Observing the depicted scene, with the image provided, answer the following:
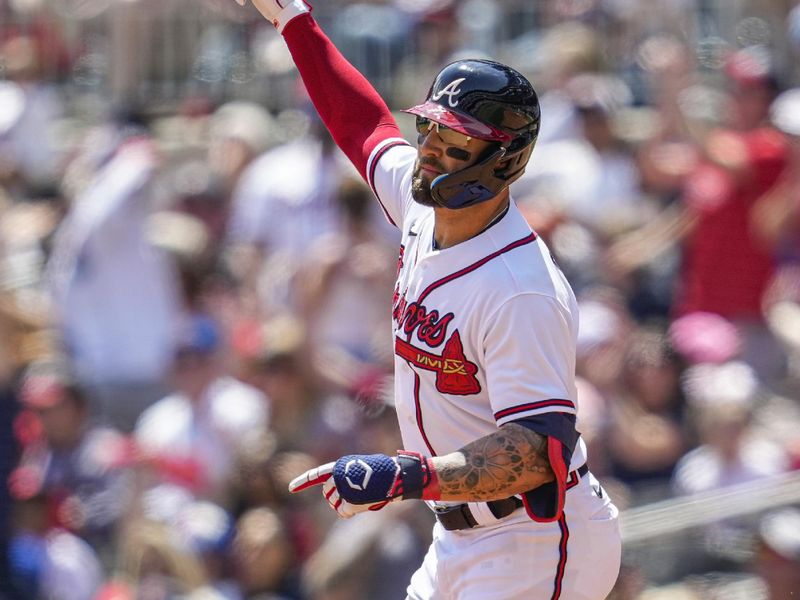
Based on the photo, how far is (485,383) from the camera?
11.8 feet

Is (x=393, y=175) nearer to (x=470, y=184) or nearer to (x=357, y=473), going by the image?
(x=470, y=184)

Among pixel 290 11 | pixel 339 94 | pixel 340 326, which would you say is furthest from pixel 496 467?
pixel 340 326

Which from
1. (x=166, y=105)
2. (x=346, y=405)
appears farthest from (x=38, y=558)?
(x=166, y=105)

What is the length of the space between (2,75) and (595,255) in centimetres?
405

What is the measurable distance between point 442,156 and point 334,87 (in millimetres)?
889

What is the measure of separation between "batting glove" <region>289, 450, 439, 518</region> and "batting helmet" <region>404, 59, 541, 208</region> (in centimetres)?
68

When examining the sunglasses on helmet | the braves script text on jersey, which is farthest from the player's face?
the braves script text on jersey

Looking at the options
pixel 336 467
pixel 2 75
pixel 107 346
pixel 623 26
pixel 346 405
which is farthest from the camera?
pixel 2 75

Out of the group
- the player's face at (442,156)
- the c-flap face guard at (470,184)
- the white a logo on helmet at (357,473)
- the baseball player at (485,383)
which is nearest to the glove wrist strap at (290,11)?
the baseball player at (485,383)

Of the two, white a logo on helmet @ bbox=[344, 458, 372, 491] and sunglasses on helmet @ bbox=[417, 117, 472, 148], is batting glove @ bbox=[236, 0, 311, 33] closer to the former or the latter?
sunglasses on helmet @ bbox=[417, 117, 472, 148]

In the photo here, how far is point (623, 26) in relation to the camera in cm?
823

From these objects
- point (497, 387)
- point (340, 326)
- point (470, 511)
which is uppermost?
point (497, 387)

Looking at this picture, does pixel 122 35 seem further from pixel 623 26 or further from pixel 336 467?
pixel 336 467

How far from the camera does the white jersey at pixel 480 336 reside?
342cm
